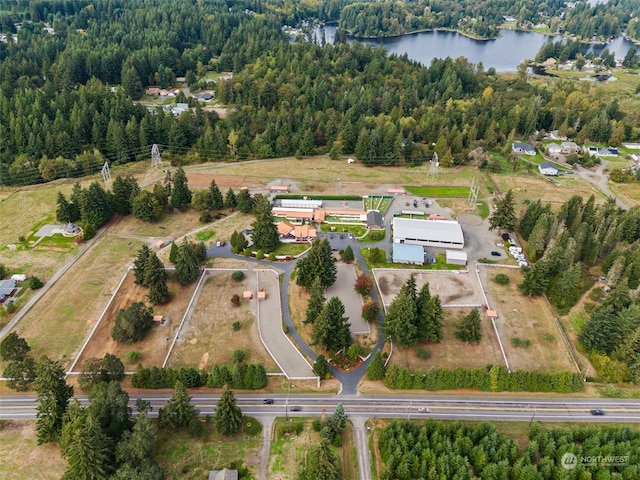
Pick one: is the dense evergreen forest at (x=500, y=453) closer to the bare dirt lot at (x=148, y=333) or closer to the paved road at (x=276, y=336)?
the paved road at (x=276, y=336)

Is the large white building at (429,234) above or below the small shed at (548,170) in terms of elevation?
above

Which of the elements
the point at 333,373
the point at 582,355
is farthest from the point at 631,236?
the point at 333,373

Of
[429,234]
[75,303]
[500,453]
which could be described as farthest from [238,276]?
[500,453]

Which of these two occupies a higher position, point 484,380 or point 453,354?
point 484,380

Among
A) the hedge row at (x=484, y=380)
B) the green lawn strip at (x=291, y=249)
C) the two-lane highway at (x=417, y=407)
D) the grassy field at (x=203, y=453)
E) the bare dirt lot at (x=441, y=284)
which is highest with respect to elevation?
the hedge row at (x=484, y=380)

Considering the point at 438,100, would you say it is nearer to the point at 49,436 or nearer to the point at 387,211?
the point at 387,211

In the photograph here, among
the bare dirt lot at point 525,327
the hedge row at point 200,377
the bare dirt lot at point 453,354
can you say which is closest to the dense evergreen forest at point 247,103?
the bare dirt lot at point 525,327

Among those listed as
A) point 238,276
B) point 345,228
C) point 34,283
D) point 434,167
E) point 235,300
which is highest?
point 434,167

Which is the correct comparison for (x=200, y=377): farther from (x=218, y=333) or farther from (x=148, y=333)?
(x=148, y=333)
